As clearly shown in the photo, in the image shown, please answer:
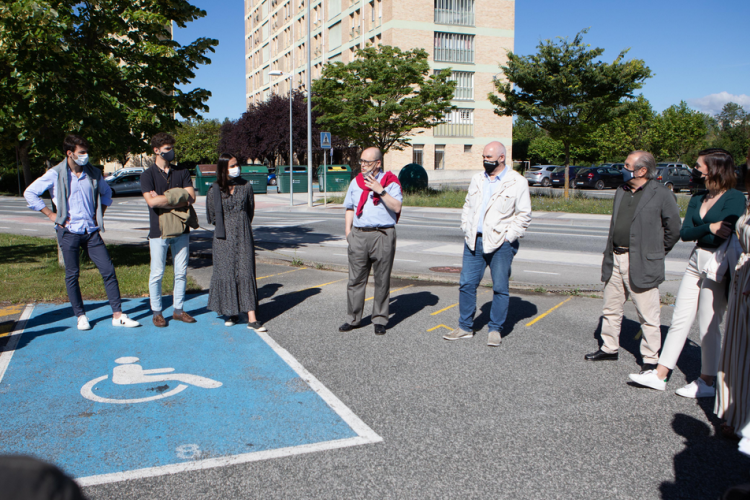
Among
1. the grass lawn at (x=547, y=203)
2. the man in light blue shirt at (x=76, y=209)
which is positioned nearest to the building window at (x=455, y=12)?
the grass lawn at (x=547, y=203)

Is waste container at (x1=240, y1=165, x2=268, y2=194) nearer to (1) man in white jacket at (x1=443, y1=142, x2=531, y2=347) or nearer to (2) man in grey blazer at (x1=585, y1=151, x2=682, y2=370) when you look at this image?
(1) man in white jacket at (x1=443, y1=142, x2=531, y2=347)

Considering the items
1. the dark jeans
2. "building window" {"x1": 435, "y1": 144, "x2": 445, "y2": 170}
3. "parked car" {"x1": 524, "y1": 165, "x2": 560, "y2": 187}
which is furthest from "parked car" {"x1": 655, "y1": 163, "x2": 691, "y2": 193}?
the dark jeans

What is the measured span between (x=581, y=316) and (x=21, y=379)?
216 inches

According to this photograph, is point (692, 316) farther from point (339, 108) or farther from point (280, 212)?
point (339, 108)

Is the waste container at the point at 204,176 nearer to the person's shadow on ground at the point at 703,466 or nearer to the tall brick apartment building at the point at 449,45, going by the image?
the tall brick apartment building at the point at 449,45

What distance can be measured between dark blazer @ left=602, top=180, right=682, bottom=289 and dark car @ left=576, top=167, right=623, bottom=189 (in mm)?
36191

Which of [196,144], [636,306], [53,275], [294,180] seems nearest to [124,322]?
[53,275]

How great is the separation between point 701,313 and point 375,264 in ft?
9.83

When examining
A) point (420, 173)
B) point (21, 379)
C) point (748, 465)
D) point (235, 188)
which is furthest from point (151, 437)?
point (420, 173)

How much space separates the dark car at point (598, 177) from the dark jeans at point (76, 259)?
3686 centimetres

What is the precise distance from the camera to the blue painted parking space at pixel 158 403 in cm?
349

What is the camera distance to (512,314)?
6949 mm

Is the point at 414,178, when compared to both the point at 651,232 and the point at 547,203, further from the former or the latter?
the point at 651,232

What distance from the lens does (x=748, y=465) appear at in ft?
11.1
